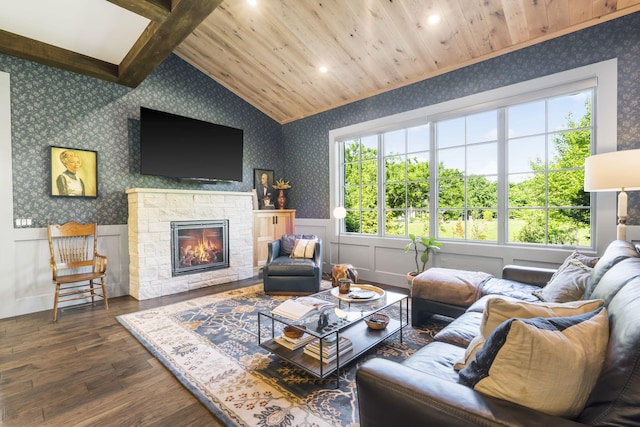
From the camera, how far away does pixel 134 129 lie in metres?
4.24

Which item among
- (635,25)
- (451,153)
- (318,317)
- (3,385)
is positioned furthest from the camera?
(451,153)

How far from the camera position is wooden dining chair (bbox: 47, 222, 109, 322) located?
3408 mm

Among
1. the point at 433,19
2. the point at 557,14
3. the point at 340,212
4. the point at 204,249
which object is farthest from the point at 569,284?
the point at 204,249

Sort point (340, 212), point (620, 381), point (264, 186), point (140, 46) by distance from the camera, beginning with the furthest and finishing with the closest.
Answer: point (264, 186), point (340, 212), point (140, 46), point (620, 381)

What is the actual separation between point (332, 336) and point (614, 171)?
248 cm

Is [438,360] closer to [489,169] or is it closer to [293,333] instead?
[293,333]

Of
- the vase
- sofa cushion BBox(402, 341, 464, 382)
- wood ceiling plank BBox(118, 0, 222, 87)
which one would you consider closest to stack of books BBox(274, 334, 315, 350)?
sofa cushion BBox(402, 341, 464, 382)

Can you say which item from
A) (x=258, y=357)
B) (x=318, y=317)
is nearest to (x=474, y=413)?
(x=318, y=317)

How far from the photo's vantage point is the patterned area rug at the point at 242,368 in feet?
5.59

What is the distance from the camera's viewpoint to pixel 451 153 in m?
4.00

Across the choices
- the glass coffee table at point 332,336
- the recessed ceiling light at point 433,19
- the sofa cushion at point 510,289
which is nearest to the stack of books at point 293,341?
the glass coffee table at point 332,336

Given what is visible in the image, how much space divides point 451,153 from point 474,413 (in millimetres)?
3676

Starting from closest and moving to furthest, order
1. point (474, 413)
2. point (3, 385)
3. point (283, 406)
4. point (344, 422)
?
point (474, 413)
point (344, 422)
point (283, 406)
point (3, 385)

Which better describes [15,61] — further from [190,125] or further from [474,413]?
[474,413]
